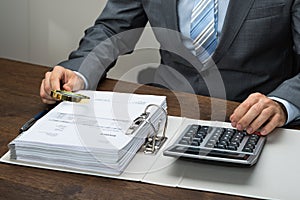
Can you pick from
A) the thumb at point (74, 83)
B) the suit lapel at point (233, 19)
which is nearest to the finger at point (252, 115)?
the suit lapel at point (233, 19)

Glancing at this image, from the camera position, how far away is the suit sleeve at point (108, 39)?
1586mm

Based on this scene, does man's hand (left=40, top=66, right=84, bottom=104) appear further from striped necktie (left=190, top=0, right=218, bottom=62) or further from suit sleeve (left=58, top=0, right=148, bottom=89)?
striped necktie (left=190, top=0, right=218, bottom=62)

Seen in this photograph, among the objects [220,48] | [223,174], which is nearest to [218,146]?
[223,174]

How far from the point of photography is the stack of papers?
112 cm

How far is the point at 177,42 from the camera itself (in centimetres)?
172

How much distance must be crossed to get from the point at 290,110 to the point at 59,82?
560 millimetres

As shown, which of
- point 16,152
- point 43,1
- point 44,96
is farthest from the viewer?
point 43,1

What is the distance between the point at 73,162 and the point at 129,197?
0.51 feet

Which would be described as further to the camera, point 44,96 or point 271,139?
point 44,96

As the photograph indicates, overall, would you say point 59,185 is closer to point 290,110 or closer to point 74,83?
point 74,83

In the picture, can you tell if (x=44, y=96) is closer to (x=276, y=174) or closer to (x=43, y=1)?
(x=276, y=174)

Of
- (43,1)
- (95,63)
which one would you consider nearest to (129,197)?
(95,63)

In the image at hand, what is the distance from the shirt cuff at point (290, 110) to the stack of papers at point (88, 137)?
0.28 meters

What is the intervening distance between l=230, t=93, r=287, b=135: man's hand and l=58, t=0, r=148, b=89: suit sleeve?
434 millimetres
